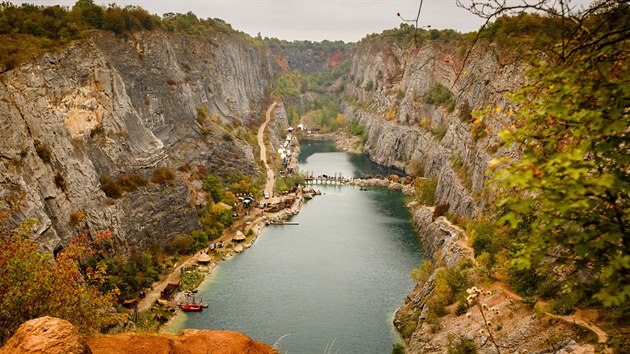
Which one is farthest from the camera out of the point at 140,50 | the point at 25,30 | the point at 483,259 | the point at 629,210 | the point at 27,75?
the point at 140,50

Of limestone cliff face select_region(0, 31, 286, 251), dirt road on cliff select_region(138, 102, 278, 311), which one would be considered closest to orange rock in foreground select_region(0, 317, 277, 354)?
limestone cliff face select_region(0, 31, 286, 251)

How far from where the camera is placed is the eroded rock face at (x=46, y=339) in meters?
10.4

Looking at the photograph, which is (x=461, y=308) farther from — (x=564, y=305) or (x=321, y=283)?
(x=321, y=283)

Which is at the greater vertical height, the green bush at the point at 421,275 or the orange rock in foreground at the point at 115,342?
the orange rock in foreground at the point at 115,342

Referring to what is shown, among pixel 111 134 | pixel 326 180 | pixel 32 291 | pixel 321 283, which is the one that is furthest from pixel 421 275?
pixel 326 180

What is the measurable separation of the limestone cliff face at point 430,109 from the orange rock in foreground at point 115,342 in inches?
616

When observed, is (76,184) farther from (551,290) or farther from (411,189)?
(411,189)

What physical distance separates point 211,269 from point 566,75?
51371 mm

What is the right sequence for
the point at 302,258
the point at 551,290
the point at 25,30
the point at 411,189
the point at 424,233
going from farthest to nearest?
the point at 411,189
the point at 424,233
the point at 302,258
the point at 25,30
the point at 551,290

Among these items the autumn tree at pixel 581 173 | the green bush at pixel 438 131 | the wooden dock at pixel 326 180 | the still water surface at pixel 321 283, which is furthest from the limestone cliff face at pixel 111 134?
the autumn tree at pixel 581 173

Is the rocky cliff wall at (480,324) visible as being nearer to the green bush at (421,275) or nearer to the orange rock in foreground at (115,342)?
the green bush at (421,275)

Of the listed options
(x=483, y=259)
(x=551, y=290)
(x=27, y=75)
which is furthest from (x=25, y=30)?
(x=551, y=290)

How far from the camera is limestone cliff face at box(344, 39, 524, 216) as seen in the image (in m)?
60.3

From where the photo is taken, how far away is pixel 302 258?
193ft
